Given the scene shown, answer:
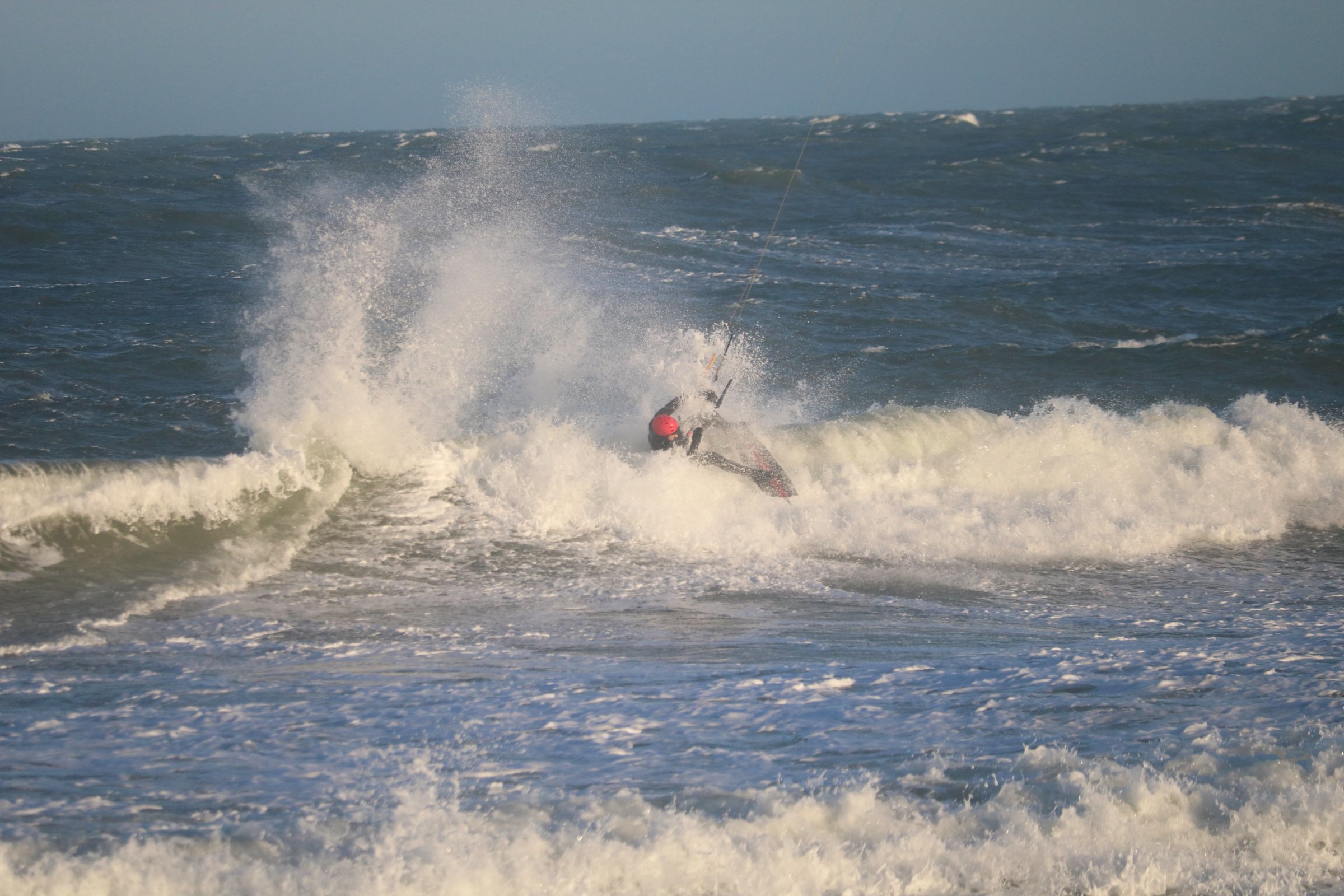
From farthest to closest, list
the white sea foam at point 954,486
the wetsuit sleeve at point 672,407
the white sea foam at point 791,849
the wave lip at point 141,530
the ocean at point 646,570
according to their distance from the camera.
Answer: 1. the wetsuit sleeve at point 672,407
2. the white sea foam at point 954,486
3. the wave lip at point 141,530
4. the ocean at point 646,570
5. the white sea foam at point 791,849

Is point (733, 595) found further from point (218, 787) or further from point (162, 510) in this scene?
point (162, 510)

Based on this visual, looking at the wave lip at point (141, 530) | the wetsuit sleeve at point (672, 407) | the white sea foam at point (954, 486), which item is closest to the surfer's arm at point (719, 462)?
the white sea foam at point (954, 486)

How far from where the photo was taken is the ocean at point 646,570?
3.65m

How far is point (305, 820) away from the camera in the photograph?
3.70 metres

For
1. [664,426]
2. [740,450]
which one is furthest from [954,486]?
[664,426]

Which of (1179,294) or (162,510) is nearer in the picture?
(162,510)

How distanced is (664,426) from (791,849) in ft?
17.5

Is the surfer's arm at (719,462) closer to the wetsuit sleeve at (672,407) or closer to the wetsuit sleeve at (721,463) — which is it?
the wetsuit sleeve at (721,463)

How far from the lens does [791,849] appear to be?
354cm

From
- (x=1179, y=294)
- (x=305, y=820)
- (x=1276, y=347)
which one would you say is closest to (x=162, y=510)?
(x=305, y=820)

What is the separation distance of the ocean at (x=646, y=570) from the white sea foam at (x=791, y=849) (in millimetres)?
17

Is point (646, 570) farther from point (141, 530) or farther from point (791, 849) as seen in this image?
point (791, 849)

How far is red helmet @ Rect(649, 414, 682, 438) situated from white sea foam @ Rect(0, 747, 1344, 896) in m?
4.93

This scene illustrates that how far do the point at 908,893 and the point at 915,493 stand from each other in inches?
253
